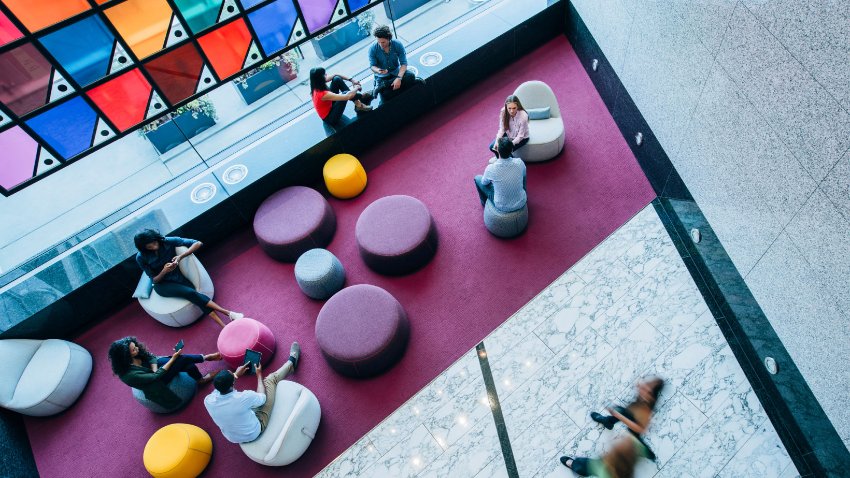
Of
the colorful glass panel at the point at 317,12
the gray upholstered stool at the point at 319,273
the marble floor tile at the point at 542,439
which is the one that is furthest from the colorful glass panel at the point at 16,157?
the marble floor tile at the point at 542,439

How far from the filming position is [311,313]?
5.22m

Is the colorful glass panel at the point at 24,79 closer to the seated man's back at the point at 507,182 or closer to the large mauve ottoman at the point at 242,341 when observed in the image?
the large mauve ottoman at the point at 242,341

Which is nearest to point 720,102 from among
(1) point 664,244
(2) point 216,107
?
(1) point 664,244

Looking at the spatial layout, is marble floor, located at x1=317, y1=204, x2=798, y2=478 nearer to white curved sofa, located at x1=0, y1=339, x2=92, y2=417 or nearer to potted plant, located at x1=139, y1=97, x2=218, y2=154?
white curved sofa, located at x1=0, y1=339, x2=92, y2=417

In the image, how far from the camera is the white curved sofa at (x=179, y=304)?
5.05 m

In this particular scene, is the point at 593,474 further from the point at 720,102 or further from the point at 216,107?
the point at 216,107

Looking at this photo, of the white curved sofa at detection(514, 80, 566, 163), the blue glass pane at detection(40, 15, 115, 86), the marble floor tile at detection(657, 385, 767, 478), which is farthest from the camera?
the white curved sofa at detection(514, 80, 566, 163)

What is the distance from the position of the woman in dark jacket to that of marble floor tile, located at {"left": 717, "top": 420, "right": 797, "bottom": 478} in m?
4.45

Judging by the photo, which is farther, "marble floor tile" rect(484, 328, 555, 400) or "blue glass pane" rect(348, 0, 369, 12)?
"blue glass pane" rect(348, 0, 369, 12)

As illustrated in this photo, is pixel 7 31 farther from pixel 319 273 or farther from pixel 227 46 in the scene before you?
pixel 319 273

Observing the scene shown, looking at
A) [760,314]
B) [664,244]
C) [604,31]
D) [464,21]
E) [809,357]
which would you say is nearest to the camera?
[809,357]

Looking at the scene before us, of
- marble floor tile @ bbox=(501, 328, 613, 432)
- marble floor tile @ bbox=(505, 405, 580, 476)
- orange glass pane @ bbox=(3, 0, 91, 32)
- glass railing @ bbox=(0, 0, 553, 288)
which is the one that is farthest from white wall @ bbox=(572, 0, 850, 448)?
orange glass pane @ bbox=(3, 0, 91, 32)

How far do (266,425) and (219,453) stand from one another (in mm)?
737

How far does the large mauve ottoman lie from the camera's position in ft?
15.5
